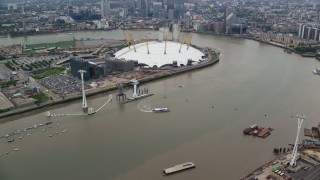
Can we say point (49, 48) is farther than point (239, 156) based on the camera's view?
→ Yes

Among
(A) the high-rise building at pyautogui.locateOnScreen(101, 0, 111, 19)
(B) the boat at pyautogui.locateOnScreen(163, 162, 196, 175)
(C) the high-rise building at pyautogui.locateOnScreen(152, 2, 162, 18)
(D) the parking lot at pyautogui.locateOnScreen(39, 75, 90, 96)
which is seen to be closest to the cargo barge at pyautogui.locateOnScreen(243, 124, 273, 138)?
(B) the boat at pyautogui.locateOnScreen(163, 162, 196, 175)

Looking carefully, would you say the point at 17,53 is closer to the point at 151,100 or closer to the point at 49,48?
the point at 49,48

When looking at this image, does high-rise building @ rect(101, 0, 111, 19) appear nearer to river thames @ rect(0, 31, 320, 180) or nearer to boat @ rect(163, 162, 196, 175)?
river thames @ rect(0, 31, 320, 180)

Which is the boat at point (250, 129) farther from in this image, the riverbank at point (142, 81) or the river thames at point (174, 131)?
the riverbank at point (142, 81)

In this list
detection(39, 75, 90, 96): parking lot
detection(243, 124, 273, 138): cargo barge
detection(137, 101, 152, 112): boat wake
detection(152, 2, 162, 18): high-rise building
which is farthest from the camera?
detection(152, 2, 162, 18): high-rise building

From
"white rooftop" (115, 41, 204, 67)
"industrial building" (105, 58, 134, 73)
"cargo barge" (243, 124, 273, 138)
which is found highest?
"white rooftop" (115, 41, 204, 67)

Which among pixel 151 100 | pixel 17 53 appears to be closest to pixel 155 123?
pixel 151 100

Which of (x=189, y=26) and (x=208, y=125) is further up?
(x=189, y=26)

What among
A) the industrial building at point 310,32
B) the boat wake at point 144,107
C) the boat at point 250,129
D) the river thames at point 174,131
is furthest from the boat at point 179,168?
the industrial building at point 310,32

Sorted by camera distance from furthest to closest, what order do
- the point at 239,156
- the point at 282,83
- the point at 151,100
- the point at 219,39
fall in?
the point at 219,39 → the point at 282,83 → the point at 151,100 → the point at 239,156
